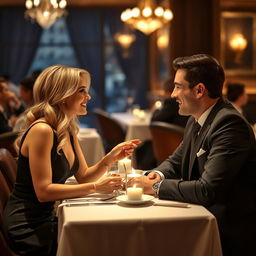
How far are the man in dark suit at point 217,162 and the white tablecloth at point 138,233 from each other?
19 centimetres

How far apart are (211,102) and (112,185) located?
674mm

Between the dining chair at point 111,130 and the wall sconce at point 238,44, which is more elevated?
the wall sconce at point 238,44

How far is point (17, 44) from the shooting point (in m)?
10.5

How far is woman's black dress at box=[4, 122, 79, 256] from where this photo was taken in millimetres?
2494

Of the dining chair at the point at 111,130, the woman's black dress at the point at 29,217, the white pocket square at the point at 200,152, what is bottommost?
the dining chair at the point at 111,130

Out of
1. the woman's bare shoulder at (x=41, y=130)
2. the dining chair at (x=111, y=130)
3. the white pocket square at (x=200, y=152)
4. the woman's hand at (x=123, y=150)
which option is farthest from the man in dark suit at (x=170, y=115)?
the woman's bare shoulder at (x=41, y=130)

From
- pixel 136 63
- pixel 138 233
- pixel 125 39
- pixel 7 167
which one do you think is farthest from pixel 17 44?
pixel 138 233

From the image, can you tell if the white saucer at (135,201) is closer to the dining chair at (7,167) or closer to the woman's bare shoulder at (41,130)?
the woman's bare shoulder at (41,130)

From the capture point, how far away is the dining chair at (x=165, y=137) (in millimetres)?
4902

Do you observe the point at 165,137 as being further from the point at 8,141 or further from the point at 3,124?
the point at 3,124

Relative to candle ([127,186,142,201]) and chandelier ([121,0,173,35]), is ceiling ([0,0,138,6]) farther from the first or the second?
candle ([127,186,142,201])

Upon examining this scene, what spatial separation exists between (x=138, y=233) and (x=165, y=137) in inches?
118

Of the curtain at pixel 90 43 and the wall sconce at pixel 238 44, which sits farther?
the curtain at pixel 90 43

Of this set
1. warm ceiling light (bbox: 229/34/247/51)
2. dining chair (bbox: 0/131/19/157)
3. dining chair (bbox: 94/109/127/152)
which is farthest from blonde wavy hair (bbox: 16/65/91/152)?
warm ceiling light (bbox: 229/34/247/51)
